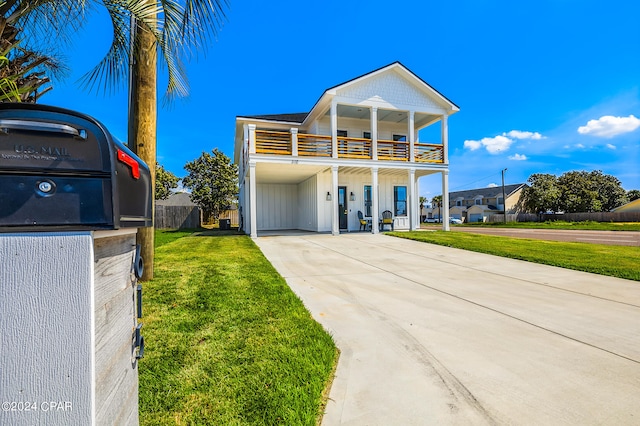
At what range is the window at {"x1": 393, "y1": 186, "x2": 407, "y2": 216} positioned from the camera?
50.4ft

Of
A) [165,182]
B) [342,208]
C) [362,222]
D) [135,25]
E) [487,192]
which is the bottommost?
[362,222]

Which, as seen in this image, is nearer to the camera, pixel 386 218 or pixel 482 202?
pixel 386 218

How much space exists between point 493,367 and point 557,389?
38 cm

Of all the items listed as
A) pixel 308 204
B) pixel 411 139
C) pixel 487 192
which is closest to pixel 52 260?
pixel 411 139

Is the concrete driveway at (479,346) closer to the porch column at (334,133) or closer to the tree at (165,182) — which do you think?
the porch column at (334,133)

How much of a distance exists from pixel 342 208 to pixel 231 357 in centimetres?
1241

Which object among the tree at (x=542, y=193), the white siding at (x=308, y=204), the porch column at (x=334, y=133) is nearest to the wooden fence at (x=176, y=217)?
the white siding at (x=308, y=204)

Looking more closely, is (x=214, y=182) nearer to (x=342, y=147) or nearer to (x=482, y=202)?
(x=342, y=147)

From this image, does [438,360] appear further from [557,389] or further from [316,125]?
[316,125]

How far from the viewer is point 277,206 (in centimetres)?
1642

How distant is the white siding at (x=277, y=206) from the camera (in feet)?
52.4

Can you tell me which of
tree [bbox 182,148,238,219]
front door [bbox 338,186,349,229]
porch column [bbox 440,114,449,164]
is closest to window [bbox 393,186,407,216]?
porch column [bbox 440,114,449,164]

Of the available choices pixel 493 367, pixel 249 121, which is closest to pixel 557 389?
pixel 493 367

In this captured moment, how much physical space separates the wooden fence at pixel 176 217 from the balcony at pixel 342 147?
10.1 metres
